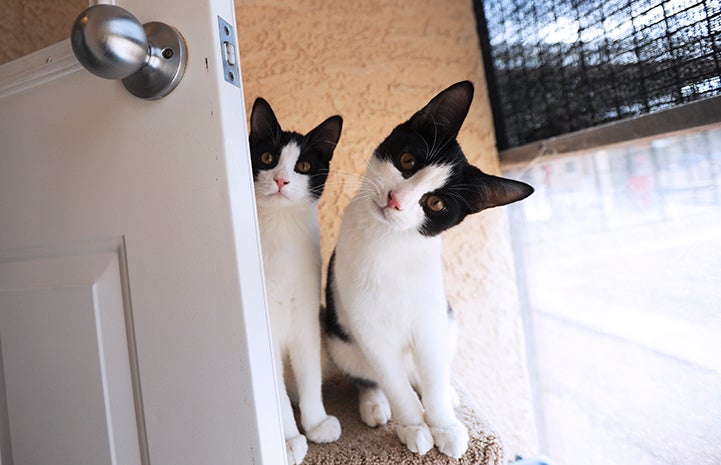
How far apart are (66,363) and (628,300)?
110 centimetres

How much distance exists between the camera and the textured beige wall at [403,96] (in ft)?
3.85

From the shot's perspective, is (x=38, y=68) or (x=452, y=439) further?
(x=452, y=439)

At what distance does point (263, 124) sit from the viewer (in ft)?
2.55

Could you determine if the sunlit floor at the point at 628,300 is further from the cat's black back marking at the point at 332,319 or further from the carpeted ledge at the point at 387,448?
the cat's black back marking at the point at 332,319

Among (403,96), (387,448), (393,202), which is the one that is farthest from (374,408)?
(403,96)

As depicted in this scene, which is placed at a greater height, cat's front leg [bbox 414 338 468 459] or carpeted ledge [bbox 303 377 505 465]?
cat's front leg [bbox 414 338 468 459]

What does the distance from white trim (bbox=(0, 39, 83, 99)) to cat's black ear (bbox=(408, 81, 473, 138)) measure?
18.3 inches

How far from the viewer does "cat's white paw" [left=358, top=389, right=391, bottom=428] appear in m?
0.77

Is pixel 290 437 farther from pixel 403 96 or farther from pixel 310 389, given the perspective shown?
pixel 403 96

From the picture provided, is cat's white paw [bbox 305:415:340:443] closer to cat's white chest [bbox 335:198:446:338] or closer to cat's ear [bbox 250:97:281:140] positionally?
cat's white chest [bbox 335:198:446:338]

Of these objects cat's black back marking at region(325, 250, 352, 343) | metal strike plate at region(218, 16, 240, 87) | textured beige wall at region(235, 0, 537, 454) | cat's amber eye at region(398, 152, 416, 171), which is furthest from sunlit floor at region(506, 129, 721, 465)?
metal strike plate at region(218, 16, 240, 87)

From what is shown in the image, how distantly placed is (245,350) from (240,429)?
78 millimetres

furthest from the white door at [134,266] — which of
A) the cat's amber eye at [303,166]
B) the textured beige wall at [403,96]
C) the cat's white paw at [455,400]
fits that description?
the textured beige wall at [403,96]

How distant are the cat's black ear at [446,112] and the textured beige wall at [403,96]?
0.46 metres
